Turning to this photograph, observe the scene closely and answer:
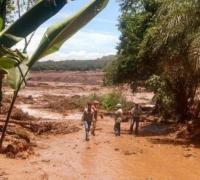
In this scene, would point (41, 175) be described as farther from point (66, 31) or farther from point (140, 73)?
point (140, 73)

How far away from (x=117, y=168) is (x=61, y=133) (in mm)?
7532

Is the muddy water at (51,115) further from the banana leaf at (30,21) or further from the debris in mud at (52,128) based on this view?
the banana leaf at (30,21)

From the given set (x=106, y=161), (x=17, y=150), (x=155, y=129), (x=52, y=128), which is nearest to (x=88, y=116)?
(x=106, y=161)

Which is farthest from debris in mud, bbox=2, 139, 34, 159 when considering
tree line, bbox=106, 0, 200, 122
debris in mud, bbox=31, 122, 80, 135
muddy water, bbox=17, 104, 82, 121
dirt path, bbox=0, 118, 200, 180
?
muddy water, bbox=17, 104, 82, 121

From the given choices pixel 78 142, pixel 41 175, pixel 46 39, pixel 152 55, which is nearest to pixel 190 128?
pixel 152 55

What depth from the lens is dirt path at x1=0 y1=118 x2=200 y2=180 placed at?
1219 cm

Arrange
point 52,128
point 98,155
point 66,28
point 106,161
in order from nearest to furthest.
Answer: point 66,28, point 106,161, point 98,155, point 52,128

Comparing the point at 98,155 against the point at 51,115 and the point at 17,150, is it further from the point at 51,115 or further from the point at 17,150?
the point at 51,115

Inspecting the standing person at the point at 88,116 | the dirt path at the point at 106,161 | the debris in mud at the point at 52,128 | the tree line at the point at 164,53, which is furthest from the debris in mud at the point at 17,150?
the tree line at the point at 164,53

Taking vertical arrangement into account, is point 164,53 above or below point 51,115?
above

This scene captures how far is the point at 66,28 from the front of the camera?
3717 mm

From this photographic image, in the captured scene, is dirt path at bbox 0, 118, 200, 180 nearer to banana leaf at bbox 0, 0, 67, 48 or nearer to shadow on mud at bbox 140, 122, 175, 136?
shadow on mud at bbox 140, 122, 175, 136

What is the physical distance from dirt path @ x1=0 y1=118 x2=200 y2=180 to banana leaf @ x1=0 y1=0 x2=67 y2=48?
311 inches

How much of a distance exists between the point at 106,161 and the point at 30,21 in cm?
1069
